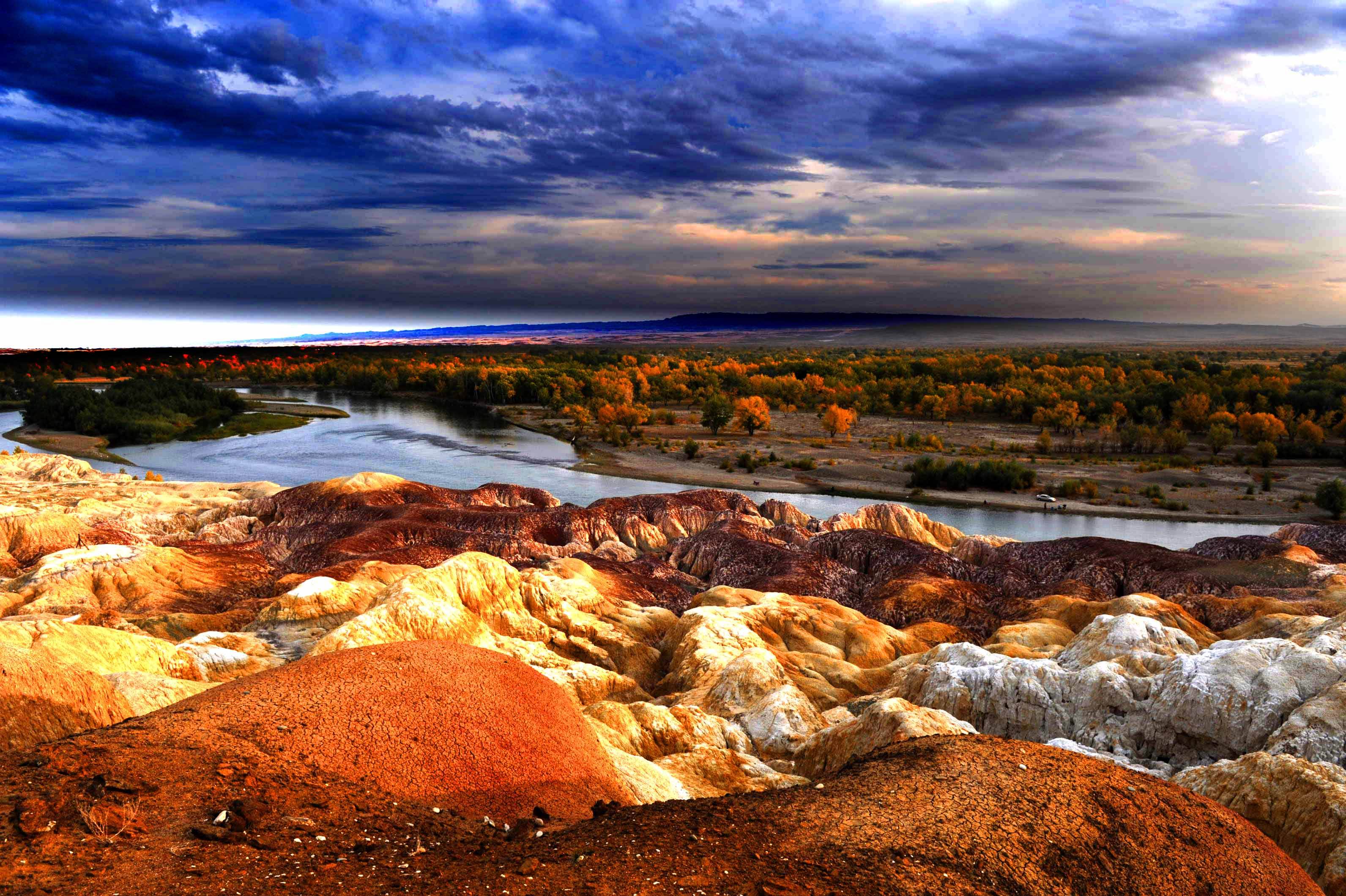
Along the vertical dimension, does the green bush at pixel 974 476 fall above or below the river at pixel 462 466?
above

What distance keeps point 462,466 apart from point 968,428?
6806 cm

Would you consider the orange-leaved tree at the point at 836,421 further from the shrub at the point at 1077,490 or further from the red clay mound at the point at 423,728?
the red clay mound at the point at 423,728

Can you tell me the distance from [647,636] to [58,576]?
20200 millimetres

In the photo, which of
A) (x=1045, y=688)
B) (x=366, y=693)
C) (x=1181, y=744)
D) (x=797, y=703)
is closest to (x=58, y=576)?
(x=366, y=693)

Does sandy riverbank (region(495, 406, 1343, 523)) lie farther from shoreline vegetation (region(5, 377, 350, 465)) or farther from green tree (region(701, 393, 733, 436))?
shoreline vegetation (region(5, 377, 350, 465))

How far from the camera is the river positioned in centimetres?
6588

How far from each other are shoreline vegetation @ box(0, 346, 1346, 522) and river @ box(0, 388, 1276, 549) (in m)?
3.05

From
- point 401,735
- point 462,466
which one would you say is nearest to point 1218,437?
point 462,466

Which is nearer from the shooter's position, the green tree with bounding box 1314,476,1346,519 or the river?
the river

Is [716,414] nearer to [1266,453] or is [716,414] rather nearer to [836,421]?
[836,421]

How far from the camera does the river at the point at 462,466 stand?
65.9m

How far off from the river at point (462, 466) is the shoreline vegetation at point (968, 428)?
3.05 m

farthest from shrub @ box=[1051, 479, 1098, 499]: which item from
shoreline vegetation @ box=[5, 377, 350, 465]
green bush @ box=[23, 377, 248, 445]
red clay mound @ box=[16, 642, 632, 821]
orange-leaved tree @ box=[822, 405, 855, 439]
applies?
green bush @ box=[23, 377, 248, 445]

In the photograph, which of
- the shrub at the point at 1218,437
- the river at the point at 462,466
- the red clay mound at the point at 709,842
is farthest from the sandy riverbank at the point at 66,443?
the shrub at the point at 1218,437
